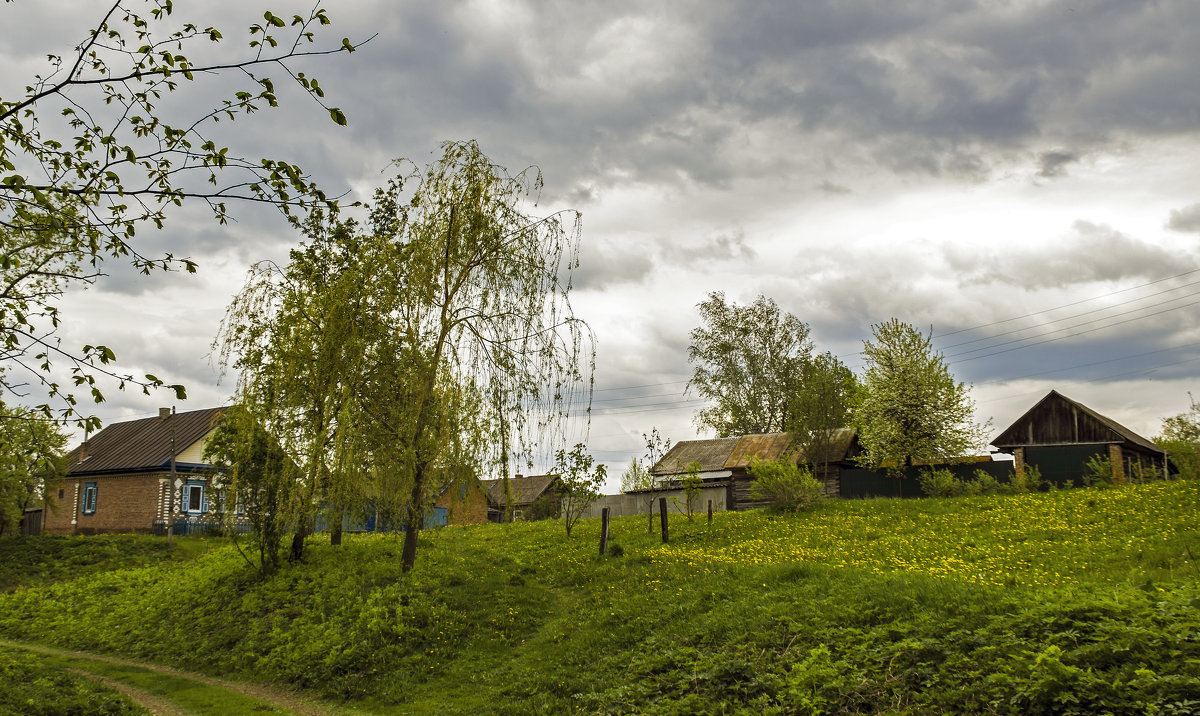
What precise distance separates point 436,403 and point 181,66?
38.0 feet

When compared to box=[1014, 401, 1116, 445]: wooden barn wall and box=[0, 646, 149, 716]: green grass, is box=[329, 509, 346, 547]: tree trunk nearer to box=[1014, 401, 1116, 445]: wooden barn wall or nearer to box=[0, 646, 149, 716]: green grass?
box=[0, 646, 149, 716]: green grass

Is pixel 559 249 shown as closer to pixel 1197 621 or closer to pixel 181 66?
pixel 181 66

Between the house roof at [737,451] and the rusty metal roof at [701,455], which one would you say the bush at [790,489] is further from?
the rusty metal roof at [701,455]

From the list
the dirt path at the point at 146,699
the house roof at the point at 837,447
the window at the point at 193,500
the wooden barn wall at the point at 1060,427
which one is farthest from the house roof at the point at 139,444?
the wooden barn wall at the point at 1060,427

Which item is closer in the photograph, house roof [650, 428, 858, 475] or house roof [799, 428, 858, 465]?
house roof [799, 428, 858, 465]

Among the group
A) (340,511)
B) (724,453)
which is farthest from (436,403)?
(724,453)

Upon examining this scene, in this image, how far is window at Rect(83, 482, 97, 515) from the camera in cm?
4028

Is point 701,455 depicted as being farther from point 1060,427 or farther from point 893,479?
point 1060,427

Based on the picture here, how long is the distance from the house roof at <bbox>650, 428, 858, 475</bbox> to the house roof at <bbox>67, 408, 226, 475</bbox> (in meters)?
25.0

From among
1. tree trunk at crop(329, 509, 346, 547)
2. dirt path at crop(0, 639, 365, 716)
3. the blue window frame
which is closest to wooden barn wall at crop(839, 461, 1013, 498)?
tree trunk at crop(329, 509, 346, 547)

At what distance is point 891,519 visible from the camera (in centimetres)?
2270

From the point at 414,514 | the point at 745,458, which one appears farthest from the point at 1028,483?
the point at 414,514

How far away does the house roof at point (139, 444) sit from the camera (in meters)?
38.8

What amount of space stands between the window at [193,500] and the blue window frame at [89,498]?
653 cm
